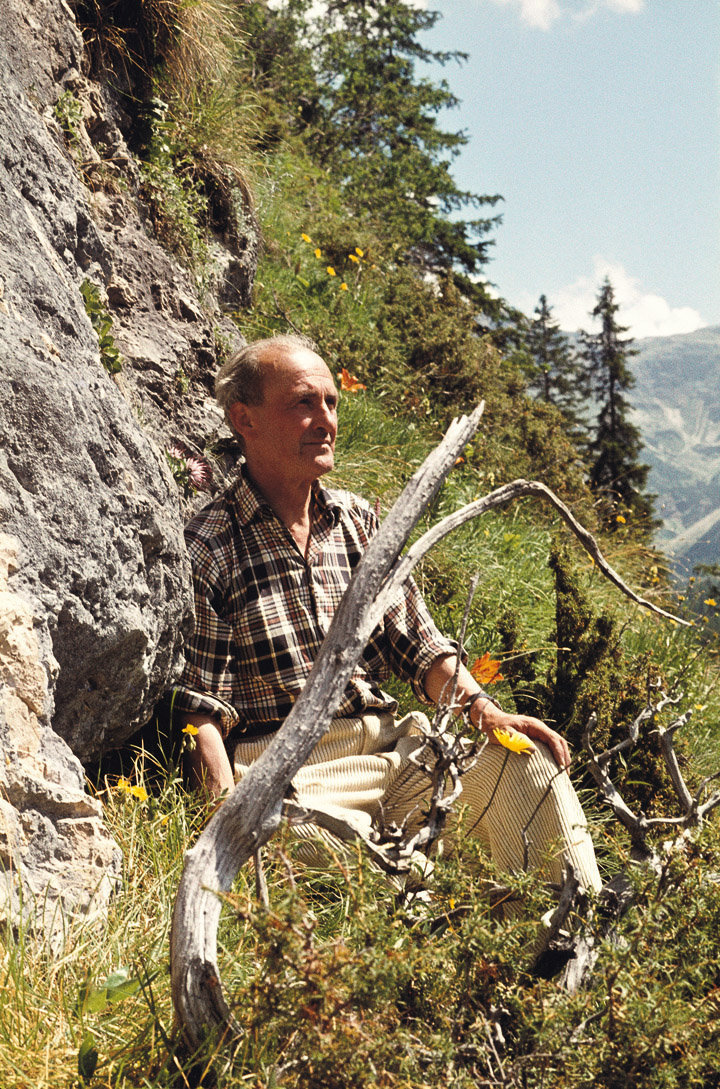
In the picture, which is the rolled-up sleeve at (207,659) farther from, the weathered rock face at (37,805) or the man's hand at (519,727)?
the man's hand at (519,727)

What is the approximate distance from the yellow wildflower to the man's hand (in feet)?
0.06

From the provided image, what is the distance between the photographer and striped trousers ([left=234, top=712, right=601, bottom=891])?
2.58 meters

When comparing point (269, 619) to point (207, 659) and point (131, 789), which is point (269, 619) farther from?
point (131, 789)

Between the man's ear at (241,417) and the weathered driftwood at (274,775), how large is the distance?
3.61 ft

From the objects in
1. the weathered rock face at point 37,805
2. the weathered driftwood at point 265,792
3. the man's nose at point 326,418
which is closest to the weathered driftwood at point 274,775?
the weathered driftwood at point 265,792

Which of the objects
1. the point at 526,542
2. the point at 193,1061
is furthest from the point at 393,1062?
the point at 526,542

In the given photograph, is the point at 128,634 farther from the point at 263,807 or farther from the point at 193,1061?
the point at 193,1061

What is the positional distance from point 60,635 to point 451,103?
19279 millimetres

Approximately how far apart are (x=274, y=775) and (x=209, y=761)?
3.42ft

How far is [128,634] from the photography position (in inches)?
95.6

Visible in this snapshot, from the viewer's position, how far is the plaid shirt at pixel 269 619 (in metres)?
2.96

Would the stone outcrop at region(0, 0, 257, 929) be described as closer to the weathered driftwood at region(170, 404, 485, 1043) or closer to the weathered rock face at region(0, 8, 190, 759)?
the weathered rock face at region(0, 8, 190, 759)

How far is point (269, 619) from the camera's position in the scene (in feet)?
9.89

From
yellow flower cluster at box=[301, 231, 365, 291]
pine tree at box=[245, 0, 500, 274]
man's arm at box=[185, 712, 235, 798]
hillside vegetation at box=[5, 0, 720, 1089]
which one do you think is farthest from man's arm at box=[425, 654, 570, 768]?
pine tree at box=[245, 0, 500, 274]
